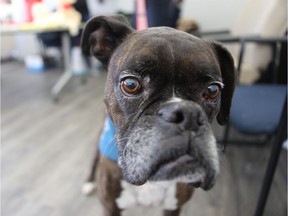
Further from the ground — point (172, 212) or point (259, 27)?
point (259, 27)

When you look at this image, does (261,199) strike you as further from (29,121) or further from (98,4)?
(98,4)

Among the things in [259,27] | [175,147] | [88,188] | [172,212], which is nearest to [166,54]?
[175,147]

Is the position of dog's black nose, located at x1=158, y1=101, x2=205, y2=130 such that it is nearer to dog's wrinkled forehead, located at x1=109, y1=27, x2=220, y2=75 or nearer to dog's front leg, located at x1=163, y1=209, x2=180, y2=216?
dog's wrinkled forehead, located at x1=109, y1=27, x2=220, y2=75

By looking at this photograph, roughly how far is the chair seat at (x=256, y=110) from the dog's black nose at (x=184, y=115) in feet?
3.67

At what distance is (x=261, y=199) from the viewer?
158 centimetres

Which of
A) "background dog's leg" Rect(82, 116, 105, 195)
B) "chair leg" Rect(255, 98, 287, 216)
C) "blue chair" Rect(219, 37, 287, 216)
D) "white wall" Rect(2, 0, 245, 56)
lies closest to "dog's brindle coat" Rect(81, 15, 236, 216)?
"chair leg" Rect(255, 98, 287, 216)

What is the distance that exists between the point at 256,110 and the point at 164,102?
4.09ft

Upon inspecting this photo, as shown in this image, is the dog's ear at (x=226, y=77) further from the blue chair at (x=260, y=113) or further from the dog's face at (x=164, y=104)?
the blue chair at (x=260, y=113)

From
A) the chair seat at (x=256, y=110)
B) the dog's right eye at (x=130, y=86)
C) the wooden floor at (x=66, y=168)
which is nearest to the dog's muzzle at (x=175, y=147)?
the dog's right eye at (x=130, y=86)

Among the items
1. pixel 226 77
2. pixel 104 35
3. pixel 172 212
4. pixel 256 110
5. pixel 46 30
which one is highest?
pixel 104 35

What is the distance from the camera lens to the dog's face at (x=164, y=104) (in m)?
0.79

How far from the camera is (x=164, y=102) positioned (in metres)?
0.86

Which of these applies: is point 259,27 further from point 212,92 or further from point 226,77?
point 212,92

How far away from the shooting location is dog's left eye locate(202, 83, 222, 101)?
3.14 feet
